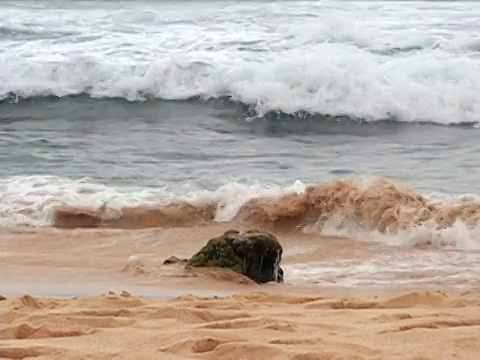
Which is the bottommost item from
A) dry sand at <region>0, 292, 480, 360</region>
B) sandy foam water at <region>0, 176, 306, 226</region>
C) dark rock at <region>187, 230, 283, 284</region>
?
sandy foam water at <region>0, 176, 306, 226</region>

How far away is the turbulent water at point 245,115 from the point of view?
Result: 22.9ft

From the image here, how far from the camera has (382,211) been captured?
21.6 ft

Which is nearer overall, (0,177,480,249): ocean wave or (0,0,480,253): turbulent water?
(0,177,480,249): ocean wave

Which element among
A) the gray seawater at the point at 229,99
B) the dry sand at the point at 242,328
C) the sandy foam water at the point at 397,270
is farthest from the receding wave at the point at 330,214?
the dry sand at the point at 242,328

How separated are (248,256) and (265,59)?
29.6 ft

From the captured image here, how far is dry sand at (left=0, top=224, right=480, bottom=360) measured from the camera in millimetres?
3072

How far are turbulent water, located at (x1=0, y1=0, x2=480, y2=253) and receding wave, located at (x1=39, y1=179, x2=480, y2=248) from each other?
19mm

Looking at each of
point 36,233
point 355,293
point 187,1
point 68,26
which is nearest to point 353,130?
point 36,233

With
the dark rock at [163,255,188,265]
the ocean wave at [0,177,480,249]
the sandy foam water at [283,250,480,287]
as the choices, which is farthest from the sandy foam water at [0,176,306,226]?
the sandy foam water at [283,250,480,287]

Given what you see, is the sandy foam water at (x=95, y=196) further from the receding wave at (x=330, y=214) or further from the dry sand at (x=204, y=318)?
the dry sand at (x=204, y=318)

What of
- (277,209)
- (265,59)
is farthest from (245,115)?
(277,209)

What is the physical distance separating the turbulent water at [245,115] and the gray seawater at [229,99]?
3 centimetres

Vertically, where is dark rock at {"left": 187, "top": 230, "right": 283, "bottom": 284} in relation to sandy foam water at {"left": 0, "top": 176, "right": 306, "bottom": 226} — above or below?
above

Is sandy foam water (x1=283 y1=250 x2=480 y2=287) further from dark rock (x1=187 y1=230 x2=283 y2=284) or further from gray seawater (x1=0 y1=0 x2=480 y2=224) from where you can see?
gray seawater (x1=0 y1=0 x2=480 y2=224)
